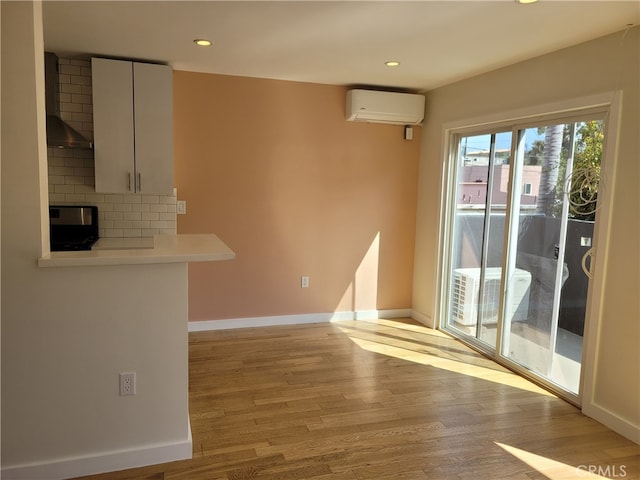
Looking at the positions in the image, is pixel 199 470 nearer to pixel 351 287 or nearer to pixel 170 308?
pixel 170 308

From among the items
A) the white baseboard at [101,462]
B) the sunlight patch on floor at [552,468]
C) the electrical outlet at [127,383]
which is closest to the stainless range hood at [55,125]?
the electrical outlet at [127,383]

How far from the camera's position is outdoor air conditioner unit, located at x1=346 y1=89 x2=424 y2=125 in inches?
174

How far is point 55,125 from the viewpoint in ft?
10.8

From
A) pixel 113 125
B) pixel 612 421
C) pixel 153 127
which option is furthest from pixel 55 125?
pixel 612 421

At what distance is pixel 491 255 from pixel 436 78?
5.46 feet

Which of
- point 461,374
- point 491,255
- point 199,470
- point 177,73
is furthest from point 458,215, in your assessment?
point 199,470

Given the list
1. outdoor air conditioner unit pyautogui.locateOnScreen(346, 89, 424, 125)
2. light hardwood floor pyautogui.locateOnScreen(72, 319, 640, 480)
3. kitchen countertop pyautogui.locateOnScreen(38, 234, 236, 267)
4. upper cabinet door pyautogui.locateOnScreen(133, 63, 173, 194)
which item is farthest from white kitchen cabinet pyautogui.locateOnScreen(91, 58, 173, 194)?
outdoor air conditioner unit pyautogui.locateOnScreen(346, 89, 424, 125)

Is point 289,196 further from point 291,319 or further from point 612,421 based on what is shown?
point 612,421

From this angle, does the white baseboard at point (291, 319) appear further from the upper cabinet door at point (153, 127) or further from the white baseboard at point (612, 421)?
the white baseboard at point (612, 421)

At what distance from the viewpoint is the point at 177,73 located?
4.11m

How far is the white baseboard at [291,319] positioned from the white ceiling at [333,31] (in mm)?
2362

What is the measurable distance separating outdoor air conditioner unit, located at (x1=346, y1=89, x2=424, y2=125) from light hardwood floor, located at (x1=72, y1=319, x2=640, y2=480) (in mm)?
2206

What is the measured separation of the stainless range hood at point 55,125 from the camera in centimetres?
325

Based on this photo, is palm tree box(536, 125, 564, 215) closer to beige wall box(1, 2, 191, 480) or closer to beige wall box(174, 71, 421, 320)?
beige wall box(174, 71, 421, 320)
